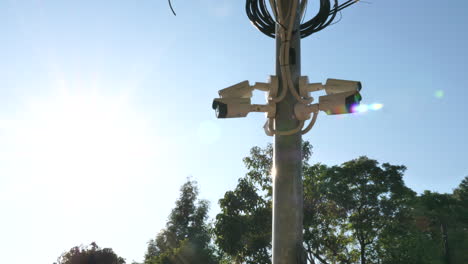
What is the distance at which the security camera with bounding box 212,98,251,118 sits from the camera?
2.33 meters

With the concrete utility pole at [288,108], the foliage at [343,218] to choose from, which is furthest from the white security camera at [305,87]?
the foliage at [343,218]

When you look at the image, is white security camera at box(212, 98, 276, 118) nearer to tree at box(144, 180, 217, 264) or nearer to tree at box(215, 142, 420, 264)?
tree at box(215, 142, 420, 264)

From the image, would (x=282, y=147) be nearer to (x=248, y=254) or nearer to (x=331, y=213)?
(x=248, y=254)

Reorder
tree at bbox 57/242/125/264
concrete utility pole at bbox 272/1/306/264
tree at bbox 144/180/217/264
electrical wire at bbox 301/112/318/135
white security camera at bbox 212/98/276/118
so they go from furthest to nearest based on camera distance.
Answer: tree at bbox 144/180/217/264 < tree at bbox 57/242/125/264 < white security camera at bbox 212/98/276/118 < electrical wire at bbox 301/112/318/135 < concrete utility pole at bbox 272/1/306/264

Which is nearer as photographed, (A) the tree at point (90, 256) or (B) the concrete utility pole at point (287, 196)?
(B) the concrete utility pole at point (287, 196)

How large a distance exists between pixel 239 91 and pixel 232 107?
13 cm

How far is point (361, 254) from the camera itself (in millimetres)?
26906

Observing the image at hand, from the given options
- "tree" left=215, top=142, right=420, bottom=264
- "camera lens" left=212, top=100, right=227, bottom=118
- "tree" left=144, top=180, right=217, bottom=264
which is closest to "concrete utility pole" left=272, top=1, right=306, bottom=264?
"camera lens" left=212, top=100, right=227, bottom=118

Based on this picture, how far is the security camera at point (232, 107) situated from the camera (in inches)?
91.8

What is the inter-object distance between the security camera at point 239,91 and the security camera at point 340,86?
0.49m

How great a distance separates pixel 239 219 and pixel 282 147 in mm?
24576

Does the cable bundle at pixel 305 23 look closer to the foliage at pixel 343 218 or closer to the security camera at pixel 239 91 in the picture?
the security camera at pixel 239 91

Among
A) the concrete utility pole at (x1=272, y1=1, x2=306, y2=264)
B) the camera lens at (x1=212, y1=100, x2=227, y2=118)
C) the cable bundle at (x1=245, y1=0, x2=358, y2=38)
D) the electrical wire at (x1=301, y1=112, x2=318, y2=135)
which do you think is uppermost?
the cable bundle at (x1=245, y1=0, x2=358, y2=38)

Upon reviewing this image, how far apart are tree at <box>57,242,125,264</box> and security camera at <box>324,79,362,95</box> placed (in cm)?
2453
